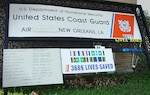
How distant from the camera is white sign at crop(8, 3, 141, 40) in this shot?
26.9ft

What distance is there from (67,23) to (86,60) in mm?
1197

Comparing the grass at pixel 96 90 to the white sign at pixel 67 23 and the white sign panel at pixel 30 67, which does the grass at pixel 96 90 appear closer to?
the white sign panel at pixel 30 67

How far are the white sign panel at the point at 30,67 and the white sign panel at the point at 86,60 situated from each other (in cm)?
29

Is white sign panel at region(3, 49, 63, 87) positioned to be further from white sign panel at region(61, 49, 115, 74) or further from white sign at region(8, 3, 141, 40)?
white sign at region(8, 3, 141, 40)

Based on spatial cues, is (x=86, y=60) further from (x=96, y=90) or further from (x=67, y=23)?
(x=67, y=23)

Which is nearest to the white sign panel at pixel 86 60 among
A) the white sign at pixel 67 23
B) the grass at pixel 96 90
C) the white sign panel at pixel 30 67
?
the white sign panel at pixel 30 67

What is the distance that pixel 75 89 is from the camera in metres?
7.64

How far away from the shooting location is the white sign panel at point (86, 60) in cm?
810

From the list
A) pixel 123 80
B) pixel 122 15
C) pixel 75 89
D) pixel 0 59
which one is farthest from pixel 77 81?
pixel 122 15

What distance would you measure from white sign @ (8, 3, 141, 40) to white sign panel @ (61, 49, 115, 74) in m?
0.61

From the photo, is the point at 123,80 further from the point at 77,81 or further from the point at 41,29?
the point at 41,29

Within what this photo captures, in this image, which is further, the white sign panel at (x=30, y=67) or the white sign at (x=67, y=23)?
the white sign at (x=67, y=23)

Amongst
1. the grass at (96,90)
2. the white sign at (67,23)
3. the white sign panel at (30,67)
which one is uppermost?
the white sign at (67,23)

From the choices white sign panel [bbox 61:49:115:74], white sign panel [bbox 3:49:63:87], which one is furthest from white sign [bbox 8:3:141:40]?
white sign panel [bbox 3:49:63:87]
